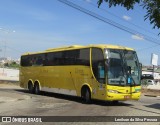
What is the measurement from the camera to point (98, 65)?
2136 centimetres

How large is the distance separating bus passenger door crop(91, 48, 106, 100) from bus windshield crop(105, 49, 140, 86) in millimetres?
390

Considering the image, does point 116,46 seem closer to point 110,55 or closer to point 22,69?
point 110,55

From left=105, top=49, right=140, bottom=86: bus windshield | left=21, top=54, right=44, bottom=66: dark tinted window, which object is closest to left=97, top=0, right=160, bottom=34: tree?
left=105, top=49, right=140, bottom=86: bus windshield

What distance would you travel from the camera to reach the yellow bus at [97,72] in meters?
20.8

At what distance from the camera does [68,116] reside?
15195 millimetres

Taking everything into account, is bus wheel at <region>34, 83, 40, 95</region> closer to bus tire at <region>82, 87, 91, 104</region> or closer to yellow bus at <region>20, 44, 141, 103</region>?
yellow bus at <region>20, 44, 141, 103</region>

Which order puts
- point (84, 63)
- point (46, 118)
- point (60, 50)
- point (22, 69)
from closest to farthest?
point (46, 118) → point (84, 63) → point (60, 50) → point (22, 69)

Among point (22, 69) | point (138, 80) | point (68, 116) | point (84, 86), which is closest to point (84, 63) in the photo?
point (84, 86)

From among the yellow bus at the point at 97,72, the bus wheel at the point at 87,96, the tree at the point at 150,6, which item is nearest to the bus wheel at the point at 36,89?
the yellow bus at the point at 97,72

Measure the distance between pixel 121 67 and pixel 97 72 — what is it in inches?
53.1

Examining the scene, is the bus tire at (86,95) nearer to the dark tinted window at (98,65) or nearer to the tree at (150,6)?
the dark tinted window at (98,65)

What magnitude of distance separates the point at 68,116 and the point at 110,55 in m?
6.77

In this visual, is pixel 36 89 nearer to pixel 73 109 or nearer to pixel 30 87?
pixel 30 87

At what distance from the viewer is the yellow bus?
821 inches
